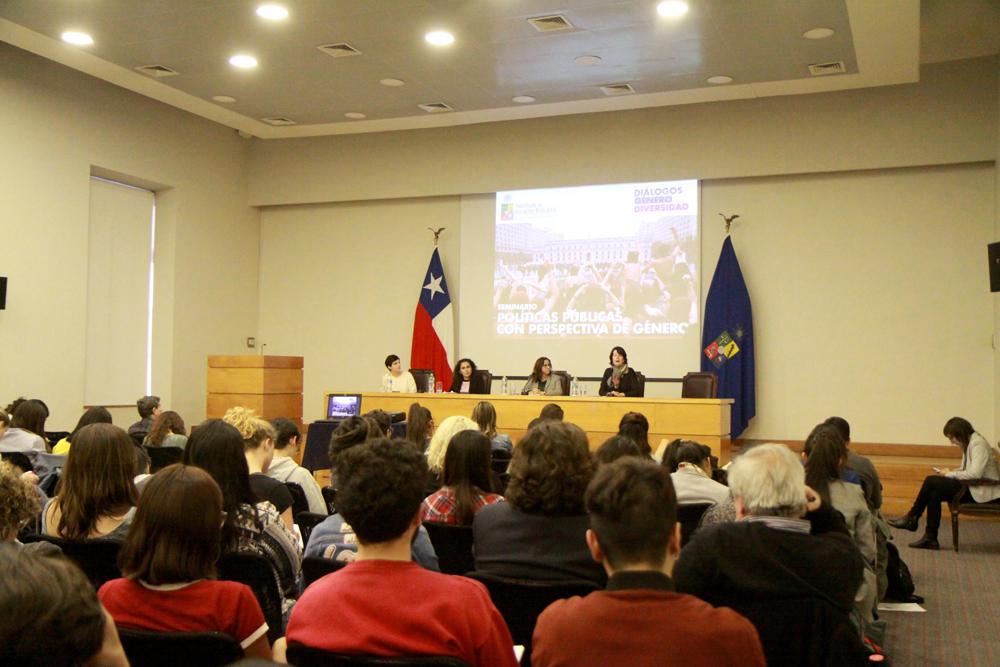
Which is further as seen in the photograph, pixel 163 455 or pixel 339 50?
pixel 339 50

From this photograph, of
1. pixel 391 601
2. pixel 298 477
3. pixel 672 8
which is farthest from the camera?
pixel 672 8

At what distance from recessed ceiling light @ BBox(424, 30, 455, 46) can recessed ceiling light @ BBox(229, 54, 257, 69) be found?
1902 millimetres

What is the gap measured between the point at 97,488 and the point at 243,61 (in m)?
→ 7.34

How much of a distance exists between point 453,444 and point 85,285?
344 inches

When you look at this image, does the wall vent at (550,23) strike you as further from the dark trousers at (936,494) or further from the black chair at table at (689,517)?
the black chair at table at (689,517)

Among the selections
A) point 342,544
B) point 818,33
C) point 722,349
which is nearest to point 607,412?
point 722,349

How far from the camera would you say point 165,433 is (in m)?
5.71

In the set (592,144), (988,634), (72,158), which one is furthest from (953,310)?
(72,158)

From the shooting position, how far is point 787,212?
11.1 metres

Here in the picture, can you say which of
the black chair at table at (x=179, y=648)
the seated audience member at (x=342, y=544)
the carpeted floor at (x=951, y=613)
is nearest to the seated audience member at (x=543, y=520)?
the seated audience member at (x=342, y=544)

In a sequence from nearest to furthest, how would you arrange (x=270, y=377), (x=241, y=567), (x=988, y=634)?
1. (x=241, y=567)
2. (x=988, y=634)
3. (x=270, y=377)

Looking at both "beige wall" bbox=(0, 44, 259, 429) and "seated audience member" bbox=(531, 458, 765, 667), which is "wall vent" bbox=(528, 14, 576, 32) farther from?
"seated audience member" bbox=(531, 458, 765, 667)

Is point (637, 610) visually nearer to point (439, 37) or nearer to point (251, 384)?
point (439, 37)

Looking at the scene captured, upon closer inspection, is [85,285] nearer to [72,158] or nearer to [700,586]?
[72,158]
